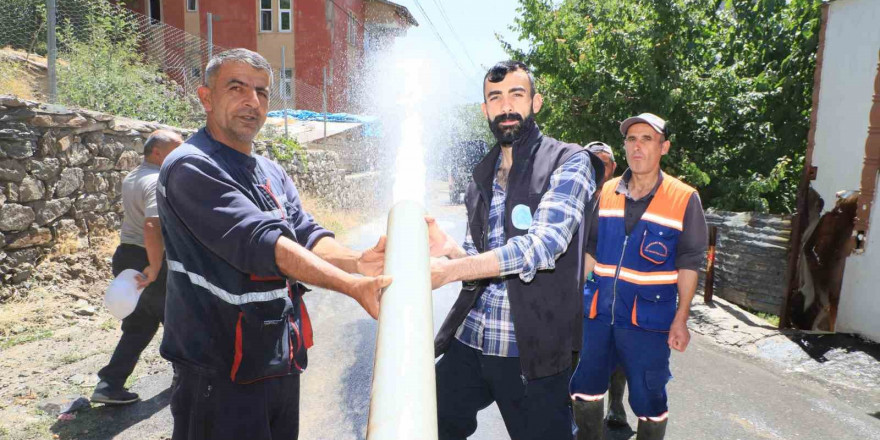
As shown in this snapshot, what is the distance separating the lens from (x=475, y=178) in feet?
8.50

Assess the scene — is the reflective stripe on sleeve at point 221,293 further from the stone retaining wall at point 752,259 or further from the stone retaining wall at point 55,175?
the stone retaining wall at point 752,259

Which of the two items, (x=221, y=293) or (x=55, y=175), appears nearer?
(x=221, y=293)

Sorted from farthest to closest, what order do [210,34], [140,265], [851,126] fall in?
[210,34] < [851,126] < [140,265]

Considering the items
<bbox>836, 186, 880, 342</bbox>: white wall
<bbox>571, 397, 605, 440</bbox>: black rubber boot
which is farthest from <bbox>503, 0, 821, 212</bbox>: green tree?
<bbox>571, 397, 605, 440</bbox>: black rubber boot

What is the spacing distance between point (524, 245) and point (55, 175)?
6070 millimetres

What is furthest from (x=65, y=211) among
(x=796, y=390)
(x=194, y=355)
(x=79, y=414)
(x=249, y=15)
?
(x=249, y=15)

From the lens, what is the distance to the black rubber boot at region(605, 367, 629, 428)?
3912 millimetres

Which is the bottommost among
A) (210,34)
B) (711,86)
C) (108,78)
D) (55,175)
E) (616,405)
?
(616,405)

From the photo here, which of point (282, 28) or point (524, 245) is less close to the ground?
point (282, 28)

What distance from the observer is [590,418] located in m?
3.18

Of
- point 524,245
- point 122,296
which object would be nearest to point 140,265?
point 122,296

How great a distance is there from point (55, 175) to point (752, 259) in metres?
8.21

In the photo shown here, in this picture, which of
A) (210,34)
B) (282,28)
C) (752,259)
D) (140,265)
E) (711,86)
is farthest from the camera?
(282,28)

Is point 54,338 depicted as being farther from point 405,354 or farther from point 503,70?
point 405,354
